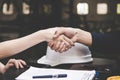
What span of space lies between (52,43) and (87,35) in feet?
0.56

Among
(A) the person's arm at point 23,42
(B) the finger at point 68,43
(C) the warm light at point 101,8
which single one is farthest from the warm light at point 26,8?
(C) the warm light at point 101,8

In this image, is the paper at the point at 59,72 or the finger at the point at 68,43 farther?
the finger at the point at 68,43

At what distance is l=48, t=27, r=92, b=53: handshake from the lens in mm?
1519

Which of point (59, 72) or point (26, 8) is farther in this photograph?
point (26, 8)

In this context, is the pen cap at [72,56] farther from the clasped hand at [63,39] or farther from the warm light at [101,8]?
the warm light at [101,8]

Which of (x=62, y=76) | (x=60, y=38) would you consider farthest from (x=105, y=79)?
(x=60, y=38)

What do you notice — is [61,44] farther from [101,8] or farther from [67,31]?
[101,8]

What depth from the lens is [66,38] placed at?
5.02 ft

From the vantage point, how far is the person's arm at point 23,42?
1.54 metres

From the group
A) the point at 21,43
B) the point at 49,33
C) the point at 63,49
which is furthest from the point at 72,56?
the point at 21,43

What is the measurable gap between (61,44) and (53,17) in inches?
5.3

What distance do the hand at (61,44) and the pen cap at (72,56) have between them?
0.02 m

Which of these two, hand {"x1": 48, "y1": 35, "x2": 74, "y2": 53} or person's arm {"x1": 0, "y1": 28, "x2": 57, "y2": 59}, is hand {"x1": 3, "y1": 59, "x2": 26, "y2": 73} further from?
hand {"x1": 48, "y1": 35, "x2": 74, "y2": 53}

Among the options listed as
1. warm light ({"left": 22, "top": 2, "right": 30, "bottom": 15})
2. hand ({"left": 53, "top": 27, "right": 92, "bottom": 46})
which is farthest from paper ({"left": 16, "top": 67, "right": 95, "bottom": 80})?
warm light ({"left": 22, "top": 2, "right": 30, "bottom": 15})
